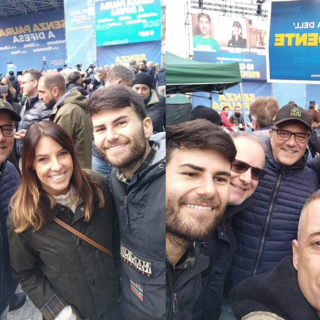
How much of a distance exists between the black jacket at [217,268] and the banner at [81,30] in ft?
1.02

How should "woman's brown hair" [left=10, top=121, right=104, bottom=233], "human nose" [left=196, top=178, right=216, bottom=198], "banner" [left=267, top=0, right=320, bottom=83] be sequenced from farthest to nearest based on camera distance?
"banner" [left=267, top=0, right=320, bottom=83] < "woman's brown hair" [left=10, top=121, right=104, bottom=233] < "human nose" [left=196, top=178, right=216, bottom=198]

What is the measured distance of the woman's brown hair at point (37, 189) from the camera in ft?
1.20

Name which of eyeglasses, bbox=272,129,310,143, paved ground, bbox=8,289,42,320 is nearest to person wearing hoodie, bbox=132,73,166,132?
eyeglasses, bbox=272,129,310,143

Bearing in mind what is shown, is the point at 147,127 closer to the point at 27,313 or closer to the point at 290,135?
the point at 290,135

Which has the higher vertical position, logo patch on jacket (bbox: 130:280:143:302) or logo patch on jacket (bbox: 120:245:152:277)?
logo patch on jacket (bbox: 120:245:152:277)

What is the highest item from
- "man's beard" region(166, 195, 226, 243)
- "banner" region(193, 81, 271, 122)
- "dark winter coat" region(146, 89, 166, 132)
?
"banner" region(193, 81, 271, 122)

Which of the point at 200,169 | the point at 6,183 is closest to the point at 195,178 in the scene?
the point at 200,169

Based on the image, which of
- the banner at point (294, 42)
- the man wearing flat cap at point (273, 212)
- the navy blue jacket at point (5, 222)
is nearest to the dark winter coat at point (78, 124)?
the navy blue jacket at point (5, 222)

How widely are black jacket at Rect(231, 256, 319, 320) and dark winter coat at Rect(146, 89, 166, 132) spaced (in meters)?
0.22

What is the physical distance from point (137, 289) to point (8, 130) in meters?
0.31

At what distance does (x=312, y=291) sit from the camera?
32 cm

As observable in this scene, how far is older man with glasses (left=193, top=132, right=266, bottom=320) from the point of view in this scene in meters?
0.35

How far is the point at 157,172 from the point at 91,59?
10.4 inches

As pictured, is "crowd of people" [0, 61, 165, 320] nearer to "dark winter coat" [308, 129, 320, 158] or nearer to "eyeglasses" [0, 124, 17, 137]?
"eyeglasses" [0, 124, 17, 137]
